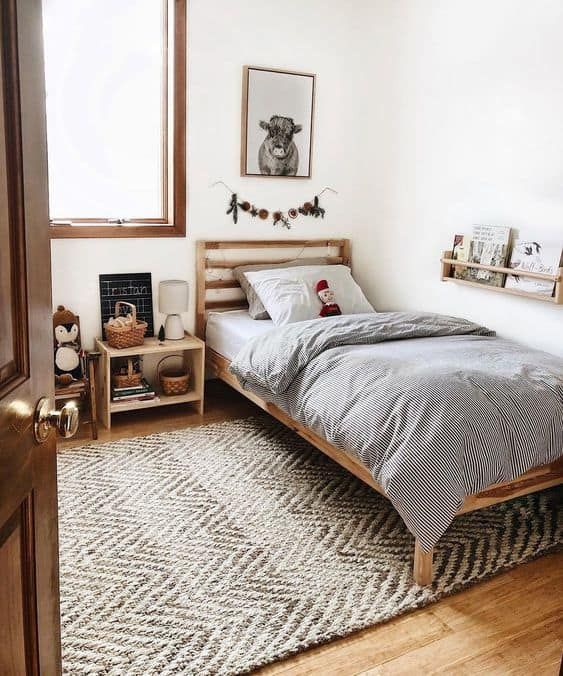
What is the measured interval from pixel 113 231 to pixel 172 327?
2.05ft

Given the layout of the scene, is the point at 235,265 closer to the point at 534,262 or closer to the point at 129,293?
the point at 129,293

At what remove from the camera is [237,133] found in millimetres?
3918

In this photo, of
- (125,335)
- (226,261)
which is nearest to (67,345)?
(125,335)

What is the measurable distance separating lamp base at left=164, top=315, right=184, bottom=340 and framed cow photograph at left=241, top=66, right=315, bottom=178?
0.99 m

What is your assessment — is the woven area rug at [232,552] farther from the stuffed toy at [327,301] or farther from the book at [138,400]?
the stuffed toy at [327,301]

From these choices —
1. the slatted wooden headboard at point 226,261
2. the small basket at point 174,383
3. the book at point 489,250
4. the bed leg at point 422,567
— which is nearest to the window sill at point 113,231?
the slatted wooden headboard at point 226,261

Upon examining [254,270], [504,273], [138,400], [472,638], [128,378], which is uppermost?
[504,273]

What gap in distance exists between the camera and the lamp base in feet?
12.2

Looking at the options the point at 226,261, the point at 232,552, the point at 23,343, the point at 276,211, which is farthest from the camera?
the point at 276,211

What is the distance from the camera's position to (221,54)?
3760 millimetres

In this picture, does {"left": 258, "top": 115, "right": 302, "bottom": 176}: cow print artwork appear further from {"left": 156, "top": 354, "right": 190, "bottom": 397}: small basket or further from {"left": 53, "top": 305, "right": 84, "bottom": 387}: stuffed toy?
{"left": 53, "top": 305, "right": 84, "bottom": 387}: stuffed toy

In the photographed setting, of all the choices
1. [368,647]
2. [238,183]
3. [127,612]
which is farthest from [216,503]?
[238,183]

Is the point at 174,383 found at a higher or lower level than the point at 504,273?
lower

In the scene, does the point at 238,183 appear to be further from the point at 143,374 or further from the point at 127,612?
the point at 127,612
